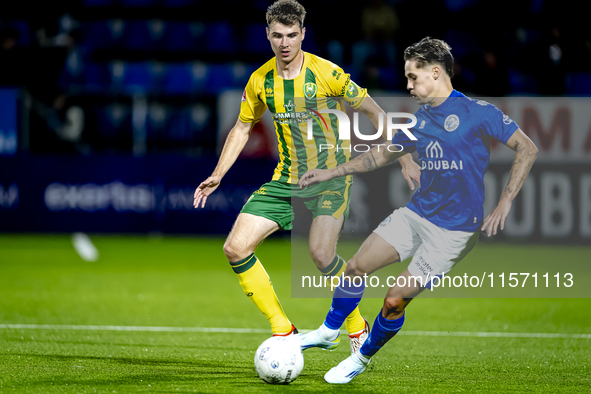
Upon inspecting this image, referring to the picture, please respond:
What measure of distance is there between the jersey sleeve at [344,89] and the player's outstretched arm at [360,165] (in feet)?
1.39

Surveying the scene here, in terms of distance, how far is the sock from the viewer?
480 centimetres

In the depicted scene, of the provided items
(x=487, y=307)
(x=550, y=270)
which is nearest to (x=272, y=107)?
(x=487, y=307)

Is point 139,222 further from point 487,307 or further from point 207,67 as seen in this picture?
point 487,307

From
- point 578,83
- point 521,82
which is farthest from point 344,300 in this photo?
point 578,83

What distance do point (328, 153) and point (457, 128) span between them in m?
1.03

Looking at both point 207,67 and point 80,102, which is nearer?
point 80,102

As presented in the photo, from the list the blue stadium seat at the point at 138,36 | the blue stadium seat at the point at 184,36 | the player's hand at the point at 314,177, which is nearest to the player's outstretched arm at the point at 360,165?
the player's hand at the point at 314,177

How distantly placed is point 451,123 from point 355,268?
94 centimetres

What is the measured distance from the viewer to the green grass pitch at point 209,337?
4430 mm

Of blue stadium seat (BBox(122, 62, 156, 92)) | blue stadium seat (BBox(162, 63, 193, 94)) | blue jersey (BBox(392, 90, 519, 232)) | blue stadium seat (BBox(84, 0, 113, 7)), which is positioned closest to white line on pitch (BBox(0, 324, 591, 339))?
blue jersey (BBox(392, 90, 519, 232))

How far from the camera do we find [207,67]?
42.3 ft

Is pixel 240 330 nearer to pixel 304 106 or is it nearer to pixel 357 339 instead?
pixel 357 339

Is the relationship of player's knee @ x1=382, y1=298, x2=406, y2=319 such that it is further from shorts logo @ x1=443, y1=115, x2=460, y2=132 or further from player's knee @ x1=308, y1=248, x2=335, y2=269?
shorts logo @ x1=443, y1=115, x2=460, y2=132

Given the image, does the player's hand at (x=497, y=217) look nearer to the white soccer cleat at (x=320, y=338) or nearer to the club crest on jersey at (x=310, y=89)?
the white soccer cleat at (x=320, y=338)
